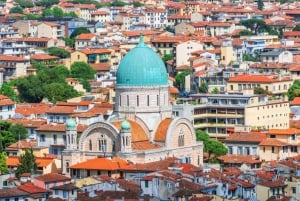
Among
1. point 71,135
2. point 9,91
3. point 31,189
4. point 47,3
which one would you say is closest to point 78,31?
point 47,3

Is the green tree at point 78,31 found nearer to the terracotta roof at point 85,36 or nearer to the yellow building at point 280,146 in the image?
the terracotta roof at point 85,36

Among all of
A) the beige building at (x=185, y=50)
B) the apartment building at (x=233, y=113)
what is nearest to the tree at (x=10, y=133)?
the apartment building at (x=233, y=113)

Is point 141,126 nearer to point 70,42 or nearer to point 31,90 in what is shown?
point 31,90

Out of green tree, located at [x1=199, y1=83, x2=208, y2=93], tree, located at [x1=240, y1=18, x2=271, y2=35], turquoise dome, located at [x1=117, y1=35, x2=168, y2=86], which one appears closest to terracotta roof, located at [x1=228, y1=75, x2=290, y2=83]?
green tree, located at [x1=199, y1=83, x2=208, y2=93]

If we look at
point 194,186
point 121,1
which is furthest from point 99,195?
point 121,1

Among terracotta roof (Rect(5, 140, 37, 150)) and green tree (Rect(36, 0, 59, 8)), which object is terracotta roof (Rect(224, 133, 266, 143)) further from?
green tree (Rect(36, 0, 59, 8))

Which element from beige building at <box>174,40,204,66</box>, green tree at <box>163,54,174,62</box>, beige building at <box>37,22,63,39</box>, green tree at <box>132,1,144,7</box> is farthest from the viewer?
green tree at <box>132,1,144,7</box>
